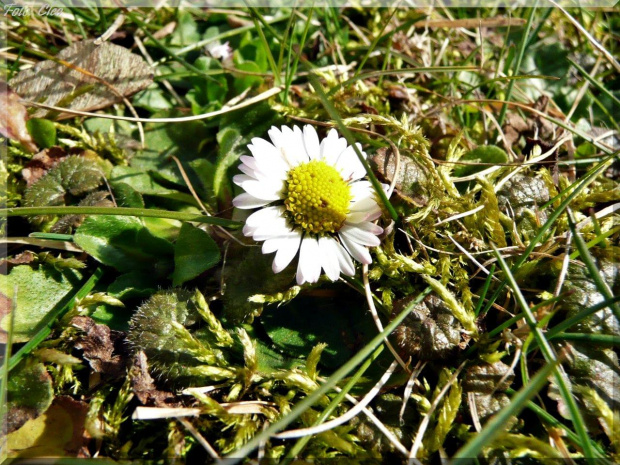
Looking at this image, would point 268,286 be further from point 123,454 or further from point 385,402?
point 123,454

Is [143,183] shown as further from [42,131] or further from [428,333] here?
[428,333]

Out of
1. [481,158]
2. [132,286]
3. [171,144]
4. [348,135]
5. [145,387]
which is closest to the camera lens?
[348,135]

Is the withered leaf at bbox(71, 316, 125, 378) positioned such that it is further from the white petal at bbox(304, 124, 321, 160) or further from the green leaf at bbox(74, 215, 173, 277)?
the white petal at bbox(304, 124, 321, 160)

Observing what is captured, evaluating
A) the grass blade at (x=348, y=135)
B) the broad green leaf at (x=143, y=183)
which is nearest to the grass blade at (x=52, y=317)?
the broad green leaf at (x=143, y=183)

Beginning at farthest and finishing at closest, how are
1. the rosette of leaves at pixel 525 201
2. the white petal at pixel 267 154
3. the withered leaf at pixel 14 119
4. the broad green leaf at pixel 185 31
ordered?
the broad green leaf at pixel 185 31 → the withered leaf at pixel 14 119 → the rosette of leaves at pixel 525 201 → the white petal at pixel 267 154

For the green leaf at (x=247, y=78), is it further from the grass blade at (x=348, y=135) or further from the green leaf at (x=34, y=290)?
the green leaf at (x=34, y=290)

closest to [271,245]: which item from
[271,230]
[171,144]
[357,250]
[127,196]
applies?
[271,230]
